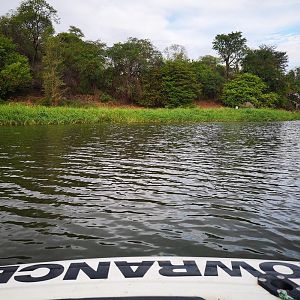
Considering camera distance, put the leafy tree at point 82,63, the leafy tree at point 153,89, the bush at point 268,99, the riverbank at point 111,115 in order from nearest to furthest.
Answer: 1. the riverbank at point 111,115
2. the leafy tree at point 82,63
3. the leafy tree at point 153,89
4. the bush at point 268,99

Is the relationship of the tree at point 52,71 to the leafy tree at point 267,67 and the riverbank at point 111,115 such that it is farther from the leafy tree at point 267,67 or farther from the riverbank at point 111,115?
the leafy tree at point 267,67

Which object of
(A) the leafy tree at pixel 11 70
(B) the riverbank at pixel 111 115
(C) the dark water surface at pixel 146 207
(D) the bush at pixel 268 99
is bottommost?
(C) the dark water surface at pixel 146 207

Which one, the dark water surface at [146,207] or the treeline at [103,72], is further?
the treeline at [103,72]

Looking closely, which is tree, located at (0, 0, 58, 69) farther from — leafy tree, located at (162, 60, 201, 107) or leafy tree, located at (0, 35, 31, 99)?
leafy tree, located at (162, 60, 201, 107)

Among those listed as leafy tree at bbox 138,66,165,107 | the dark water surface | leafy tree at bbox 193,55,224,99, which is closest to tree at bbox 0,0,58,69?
leafy tree at bbox 138,66,165,107

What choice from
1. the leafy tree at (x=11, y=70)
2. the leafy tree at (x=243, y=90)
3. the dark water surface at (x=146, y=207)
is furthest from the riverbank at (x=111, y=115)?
the dark water surface at (x=146, y=207)

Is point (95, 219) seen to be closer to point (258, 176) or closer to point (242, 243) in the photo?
point (242, 243)

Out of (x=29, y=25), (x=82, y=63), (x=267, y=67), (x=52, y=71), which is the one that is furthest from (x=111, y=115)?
(x=267, y=67)

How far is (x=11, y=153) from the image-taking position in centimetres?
1330

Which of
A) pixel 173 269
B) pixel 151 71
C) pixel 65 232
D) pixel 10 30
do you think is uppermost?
pixel 10 30

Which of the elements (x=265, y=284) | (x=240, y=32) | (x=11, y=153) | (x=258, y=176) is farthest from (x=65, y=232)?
(x=240, y=32)

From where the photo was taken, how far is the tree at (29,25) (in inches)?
2029

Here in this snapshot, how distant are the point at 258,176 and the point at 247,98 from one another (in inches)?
1945

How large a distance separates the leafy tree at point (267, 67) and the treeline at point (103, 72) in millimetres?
3178
